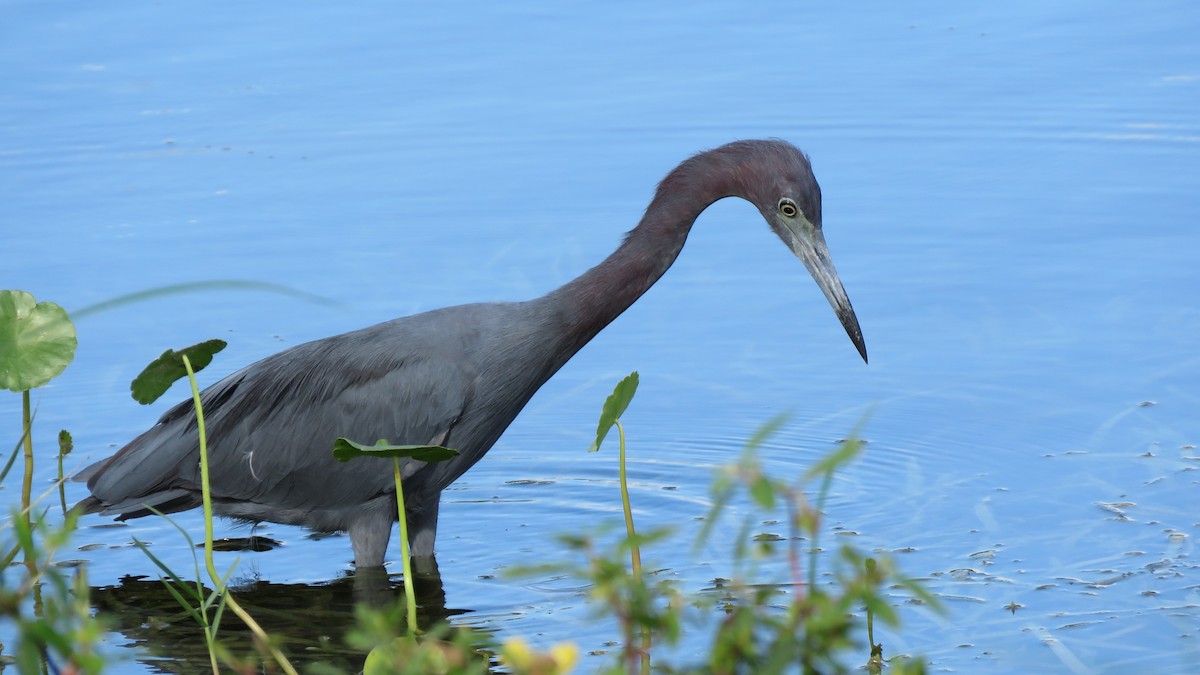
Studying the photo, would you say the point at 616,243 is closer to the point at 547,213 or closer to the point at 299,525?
the point at 547,213

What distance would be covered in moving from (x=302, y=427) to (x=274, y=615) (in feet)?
2.03

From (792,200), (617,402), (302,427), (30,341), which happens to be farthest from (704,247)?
(617,402)

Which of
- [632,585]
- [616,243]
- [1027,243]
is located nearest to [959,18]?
[1027,243]

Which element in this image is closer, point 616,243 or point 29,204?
point 616,243

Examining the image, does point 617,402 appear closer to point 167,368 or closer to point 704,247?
point 167,368

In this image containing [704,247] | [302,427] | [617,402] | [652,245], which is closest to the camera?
[617,402]

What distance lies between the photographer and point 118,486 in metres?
5.69

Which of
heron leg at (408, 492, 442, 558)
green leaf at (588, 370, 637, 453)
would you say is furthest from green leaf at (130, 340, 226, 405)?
heron leg at (408, 492, 442, 558)

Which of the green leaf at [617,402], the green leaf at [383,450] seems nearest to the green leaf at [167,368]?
the green leaf at [383,450]

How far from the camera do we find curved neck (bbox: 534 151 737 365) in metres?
5.45

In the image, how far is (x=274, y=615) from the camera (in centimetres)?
552

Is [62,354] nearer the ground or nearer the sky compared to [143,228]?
nearer the ground

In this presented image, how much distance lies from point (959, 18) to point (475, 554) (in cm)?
667

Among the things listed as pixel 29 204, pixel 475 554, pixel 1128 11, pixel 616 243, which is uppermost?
pixel 1128 11
